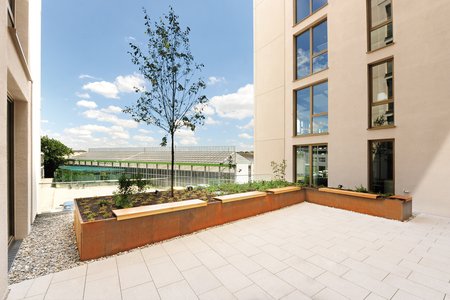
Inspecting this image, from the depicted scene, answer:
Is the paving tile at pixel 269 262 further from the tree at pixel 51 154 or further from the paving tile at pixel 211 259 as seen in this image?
the tree at pixel 51 154

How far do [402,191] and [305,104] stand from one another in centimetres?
537

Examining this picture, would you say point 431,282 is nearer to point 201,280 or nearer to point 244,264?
point 244,264

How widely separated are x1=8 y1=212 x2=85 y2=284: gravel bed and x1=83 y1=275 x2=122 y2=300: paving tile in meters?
0.79

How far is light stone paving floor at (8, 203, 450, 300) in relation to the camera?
9.05 feet

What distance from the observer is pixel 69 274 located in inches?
124

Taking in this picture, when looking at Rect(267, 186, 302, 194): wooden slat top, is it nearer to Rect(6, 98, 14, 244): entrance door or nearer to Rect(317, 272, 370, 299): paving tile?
Rect(317, 272, 370, 299): paving tile

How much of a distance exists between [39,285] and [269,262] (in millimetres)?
3356

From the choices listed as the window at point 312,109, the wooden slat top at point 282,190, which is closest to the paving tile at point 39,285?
the wooden slat top at point 282,190

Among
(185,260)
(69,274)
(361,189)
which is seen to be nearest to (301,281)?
(185,260)

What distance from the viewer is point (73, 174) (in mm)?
13898

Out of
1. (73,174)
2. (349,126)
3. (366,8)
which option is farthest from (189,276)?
(73,174)

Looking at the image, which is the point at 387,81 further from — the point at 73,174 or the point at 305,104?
the point at 73,174

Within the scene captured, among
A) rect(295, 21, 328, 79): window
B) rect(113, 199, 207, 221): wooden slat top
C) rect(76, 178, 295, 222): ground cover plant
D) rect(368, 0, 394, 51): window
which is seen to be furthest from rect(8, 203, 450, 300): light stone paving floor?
rect(295, 21, 328, 79): window

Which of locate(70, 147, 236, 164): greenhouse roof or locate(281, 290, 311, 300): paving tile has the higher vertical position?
locate(70, 147, 236, 164): greenhouse roof
